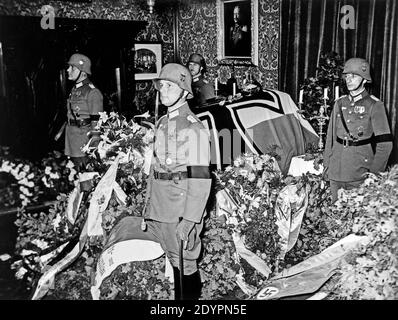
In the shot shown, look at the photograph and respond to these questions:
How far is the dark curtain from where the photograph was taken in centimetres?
449

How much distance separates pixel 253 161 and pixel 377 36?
5.88ft

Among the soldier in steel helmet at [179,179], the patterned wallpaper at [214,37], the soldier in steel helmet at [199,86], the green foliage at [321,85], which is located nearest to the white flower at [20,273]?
the soldier in steel helmet at [179,179]

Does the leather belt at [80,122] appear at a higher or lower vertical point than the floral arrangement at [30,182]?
higher

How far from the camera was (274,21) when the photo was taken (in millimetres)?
5844

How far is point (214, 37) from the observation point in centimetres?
647

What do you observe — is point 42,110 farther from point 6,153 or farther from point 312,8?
point 312,8

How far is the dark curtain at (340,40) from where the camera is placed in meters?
4.49

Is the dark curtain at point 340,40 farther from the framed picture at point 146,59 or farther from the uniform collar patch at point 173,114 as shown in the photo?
the uniform collar patch at point 173,114

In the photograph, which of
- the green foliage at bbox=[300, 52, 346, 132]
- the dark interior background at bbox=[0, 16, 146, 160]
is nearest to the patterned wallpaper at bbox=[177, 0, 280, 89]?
the green foliage at bbox=[300, 52, 346, 132]

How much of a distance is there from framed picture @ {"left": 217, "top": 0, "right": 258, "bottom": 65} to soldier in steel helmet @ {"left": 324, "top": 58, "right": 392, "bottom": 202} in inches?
102

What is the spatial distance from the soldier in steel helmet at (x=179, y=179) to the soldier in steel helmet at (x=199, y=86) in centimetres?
210

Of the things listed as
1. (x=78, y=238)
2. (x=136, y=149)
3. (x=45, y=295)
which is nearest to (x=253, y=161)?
(x=136, y=149)

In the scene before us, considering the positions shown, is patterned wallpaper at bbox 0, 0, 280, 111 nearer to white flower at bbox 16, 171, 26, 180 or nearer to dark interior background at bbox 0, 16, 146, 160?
dark interior background at bbox 0, 16, 146, 160

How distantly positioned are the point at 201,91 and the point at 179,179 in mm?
2489
